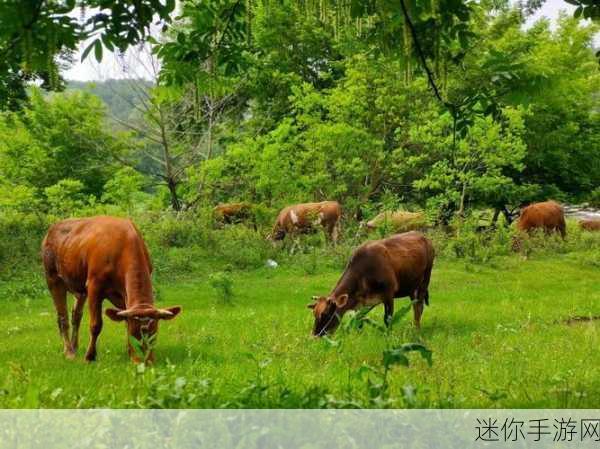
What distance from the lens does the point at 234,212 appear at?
94.7 ft

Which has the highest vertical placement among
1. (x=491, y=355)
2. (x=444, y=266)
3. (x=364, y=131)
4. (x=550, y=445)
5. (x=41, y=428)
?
(x=364, y=131)

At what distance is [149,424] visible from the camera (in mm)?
3896

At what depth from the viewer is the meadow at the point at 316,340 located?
4664mm

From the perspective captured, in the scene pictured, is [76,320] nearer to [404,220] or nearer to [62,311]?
[62,311]

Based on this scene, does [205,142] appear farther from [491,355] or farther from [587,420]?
[587,420]

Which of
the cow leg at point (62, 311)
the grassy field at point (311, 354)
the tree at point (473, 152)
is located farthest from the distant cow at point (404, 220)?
the cow leg at point (62, 311)

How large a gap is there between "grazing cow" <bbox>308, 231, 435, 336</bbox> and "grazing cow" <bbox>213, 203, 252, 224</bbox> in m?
16.9

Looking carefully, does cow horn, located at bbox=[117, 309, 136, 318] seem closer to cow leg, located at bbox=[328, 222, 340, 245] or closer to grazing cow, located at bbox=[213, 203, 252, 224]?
cow leg, located at bbox=[328, 222, 340, 245]

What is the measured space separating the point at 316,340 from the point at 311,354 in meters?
1.11

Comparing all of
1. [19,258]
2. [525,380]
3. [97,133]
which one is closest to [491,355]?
[525,380]

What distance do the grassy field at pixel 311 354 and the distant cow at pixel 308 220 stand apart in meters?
5.59

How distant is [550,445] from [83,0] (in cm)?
510

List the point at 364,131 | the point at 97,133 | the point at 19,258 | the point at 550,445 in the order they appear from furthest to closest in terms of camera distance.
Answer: the point at 97,133 → the point at 364,131 → the point at 19,258 → the point at 550,445

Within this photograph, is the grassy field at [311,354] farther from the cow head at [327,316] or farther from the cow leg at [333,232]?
the cow leg at [333,232]
